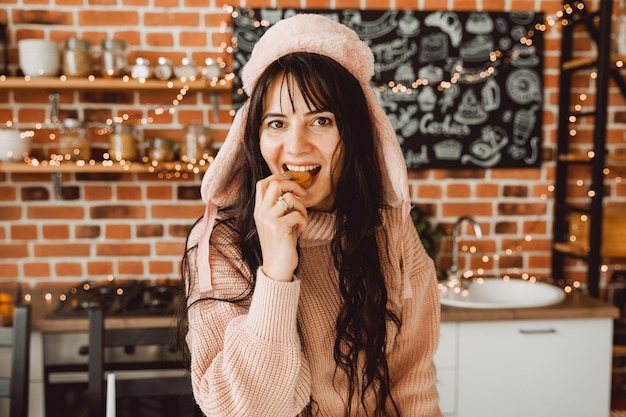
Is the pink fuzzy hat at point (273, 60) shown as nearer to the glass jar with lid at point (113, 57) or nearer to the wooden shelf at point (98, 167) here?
the wooden shelf at point (98, 167)

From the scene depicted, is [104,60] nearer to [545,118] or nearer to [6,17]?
[6,17]

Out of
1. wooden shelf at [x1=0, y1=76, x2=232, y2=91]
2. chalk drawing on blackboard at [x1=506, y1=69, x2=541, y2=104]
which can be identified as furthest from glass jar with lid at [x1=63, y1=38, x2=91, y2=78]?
chalk drawing on blackboard at [x1=506, y1=69, x2=541, y2=104]

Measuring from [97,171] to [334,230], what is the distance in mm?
1425

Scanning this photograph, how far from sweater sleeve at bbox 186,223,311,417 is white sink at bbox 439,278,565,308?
144cm

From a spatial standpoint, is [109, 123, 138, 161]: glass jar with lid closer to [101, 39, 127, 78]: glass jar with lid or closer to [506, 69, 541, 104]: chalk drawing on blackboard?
[101, 39, 127, 78]: glass jar with lid

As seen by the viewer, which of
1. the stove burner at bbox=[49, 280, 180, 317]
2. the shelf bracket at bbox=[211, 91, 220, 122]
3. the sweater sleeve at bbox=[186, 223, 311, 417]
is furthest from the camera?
the shelf bracket at bbox=[211, 91, 220, 122]

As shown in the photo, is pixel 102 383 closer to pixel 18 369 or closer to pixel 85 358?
pixel 18 369

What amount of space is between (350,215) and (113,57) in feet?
4.98

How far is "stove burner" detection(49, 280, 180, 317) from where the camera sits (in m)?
2.17

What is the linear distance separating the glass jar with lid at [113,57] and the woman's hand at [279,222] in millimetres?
1541

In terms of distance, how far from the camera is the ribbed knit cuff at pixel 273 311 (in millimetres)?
1054

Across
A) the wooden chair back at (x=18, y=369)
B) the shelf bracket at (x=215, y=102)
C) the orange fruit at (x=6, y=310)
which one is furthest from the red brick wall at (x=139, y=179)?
the wooden chair back at (x=18, y=369)

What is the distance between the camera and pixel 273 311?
1.05m

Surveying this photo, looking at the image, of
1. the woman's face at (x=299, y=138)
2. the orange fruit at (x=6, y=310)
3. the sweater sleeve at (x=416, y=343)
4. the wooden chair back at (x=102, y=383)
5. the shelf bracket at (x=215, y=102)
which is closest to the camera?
the woman's face at (x=299, y=138)
